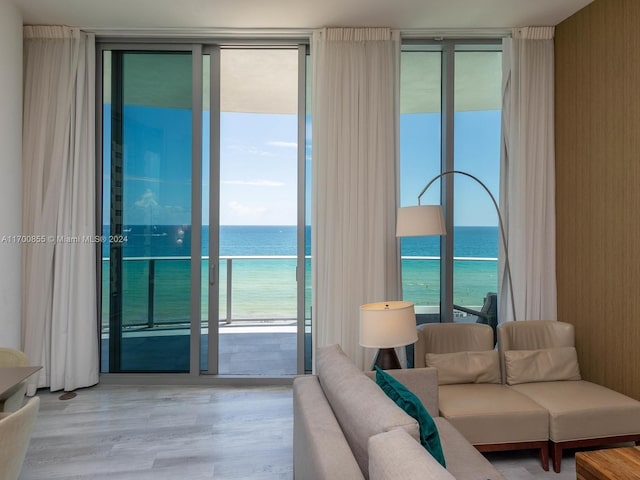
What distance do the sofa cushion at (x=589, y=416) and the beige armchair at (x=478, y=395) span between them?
7 cm

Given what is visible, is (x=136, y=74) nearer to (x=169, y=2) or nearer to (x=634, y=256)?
(x=169, y=2)

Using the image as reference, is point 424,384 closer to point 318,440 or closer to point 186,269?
point 318,440

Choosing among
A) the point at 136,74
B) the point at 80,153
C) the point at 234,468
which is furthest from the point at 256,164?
the point at 234,468

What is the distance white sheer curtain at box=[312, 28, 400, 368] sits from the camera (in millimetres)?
3779

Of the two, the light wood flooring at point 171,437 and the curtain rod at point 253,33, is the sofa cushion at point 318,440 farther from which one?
the curtain rod at point 253,33

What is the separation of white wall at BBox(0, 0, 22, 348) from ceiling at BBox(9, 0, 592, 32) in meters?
0.24

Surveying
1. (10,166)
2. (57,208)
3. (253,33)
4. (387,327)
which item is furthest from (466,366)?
(10,166)

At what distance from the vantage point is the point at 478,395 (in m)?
2.70

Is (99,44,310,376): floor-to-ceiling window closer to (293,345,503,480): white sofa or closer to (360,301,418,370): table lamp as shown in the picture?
(360,301,418,370): table lamp

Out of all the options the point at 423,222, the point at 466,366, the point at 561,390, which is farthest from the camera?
the point at 423,222

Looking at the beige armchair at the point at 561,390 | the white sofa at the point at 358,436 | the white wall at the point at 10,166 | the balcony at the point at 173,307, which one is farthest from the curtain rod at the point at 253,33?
the white sofa at the point at 358,436

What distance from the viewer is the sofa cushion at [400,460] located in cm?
105

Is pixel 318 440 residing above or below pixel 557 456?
above

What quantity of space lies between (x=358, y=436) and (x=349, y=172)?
8.59ft
